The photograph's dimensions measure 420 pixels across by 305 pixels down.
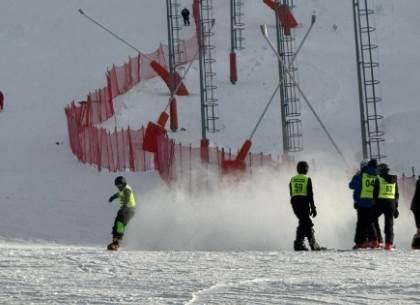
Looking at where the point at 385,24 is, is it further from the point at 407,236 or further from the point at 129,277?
the point at 129,277

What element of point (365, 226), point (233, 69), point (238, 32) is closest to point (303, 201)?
point (365, 226)

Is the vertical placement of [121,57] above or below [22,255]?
above

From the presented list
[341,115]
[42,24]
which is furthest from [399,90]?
[42,24]

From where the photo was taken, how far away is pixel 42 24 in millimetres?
59125

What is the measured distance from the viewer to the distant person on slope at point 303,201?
67.4ft

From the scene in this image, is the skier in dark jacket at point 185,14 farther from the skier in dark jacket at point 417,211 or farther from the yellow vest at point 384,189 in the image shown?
the yellow vest at point 384,189

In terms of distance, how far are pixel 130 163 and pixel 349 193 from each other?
866cm

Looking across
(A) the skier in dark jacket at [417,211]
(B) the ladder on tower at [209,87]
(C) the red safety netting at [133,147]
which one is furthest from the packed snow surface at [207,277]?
(B) the ladder on tower at [209,87]

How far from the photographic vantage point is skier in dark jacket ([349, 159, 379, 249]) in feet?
68.3

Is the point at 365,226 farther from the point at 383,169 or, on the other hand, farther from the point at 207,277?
the point at 207,277

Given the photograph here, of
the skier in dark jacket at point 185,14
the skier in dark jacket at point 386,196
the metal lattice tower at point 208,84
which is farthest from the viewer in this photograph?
the skier in dark jacket at point 185,14

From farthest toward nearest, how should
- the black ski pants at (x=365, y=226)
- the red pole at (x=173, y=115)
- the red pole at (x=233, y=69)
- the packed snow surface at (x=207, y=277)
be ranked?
the red pole at (x=233, y=69)
the red pole at (x=173, y=115)
the black ski pants at (x=365, y=226)
the packed snow surface at (x=207, y=277)

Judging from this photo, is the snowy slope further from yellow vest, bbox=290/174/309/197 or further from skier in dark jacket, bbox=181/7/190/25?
yellow vest, bbox=290/174/309/197

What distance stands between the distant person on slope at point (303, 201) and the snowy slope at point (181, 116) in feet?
7.71
